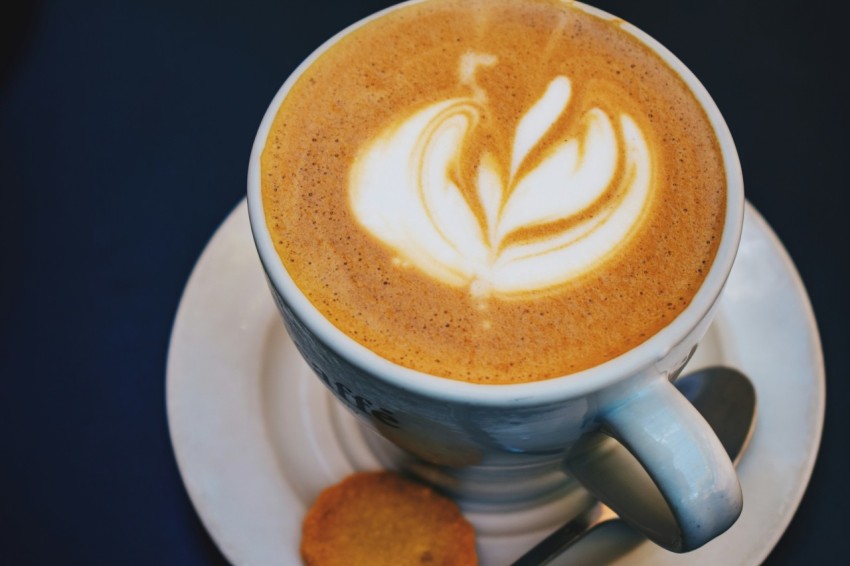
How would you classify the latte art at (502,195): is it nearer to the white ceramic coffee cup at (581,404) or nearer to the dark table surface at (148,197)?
the white ceramic coffee cup at (581,404)

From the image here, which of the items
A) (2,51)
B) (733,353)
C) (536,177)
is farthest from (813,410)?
(2,51)

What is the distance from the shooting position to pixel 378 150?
1044 mm

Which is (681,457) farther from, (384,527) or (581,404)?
(384,527)

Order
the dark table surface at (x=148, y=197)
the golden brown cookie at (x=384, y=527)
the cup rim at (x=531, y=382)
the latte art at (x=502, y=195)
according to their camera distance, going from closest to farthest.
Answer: the cup rim at (x=531, y=382), the latte art at (x=502, y=195), the golden brown cookie at (x=384, y=527), the dark table surface at (x=148, y=197)

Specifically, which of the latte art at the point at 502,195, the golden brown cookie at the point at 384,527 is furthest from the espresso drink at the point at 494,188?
the golden brown cookie at the point at 384,527

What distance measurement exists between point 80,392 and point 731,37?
1504 mm

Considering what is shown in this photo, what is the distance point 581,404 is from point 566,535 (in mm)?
380

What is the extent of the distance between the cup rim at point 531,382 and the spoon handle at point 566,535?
385mm

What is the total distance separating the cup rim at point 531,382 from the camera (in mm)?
840

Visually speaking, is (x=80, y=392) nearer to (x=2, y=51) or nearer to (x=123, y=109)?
(x=123, y=109)

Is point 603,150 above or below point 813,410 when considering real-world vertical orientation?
above

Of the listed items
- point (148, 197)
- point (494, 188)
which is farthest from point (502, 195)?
point (148, 197)

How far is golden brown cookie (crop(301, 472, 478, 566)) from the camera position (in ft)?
3.72

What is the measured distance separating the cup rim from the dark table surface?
56 centimetres
